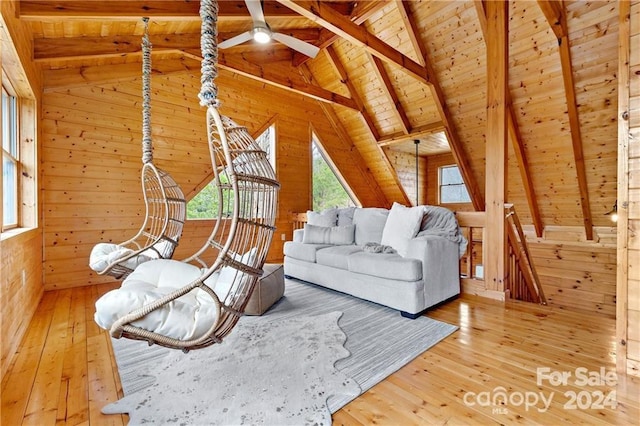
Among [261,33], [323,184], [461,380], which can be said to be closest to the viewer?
[461,380]

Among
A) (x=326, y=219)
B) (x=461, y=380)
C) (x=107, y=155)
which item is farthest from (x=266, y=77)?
(x=461, y=380)

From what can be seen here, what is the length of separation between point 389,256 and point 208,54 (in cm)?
222

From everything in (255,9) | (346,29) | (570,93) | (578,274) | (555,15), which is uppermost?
(555,15)

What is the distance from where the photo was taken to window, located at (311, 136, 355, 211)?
20.6ft

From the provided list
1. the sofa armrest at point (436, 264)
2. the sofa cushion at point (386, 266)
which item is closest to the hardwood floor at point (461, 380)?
the sofa armrest at point (436, 264)

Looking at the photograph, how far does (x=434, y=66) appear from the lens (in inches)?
180

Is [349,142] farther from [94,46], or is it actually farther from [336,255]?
[94,46]

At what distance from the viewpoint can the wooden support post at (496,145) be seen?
3033mm

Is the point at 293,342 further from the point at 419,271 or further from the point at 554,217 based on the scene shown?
the point at 554,217

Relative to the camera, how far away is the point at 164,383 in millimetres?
1646

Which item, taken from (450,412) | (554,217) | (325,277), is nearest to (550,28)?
(554,217)

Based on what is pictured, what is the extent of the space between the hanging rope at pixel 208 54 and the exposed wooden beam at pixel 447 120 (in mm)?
3508

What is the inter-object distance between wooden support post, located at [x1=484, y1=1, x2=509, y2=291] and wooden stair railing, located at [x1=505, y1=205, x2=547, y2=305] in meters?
0.12

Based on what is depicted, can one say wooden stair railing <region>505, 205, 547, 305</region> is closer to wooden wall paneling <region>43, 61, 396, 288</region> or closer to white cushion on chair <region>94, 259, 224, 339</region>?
white cushion on chair <region>94, 259, 224, 339</region>
